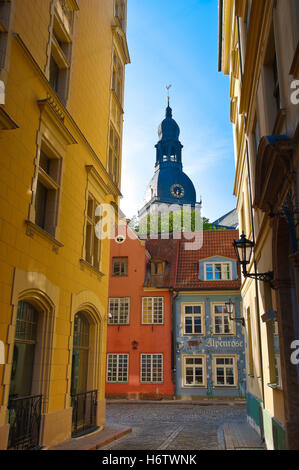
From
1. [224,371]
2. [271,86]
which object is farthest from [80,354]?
[224,371]

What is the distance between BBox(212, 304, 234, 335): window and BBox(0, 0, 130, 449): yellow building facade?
41.7ft

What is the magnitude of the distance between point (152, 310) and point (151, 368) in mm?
3469

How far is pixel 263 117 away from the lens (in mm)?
8617

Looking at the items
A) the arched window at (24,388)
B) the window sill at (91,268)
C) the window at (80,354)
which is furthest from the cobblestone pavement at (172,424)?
the window sill at (91,268)

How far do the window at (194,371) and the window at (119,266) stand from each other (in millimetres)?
6632

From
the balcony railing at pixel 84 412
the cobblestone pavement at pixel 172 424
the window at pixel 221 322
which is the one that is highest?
the window at pixel 221 322

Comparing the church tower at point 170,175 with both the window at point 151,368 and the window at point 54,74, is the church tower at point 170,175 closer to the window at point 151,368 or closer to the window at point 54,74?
the window at point 151,368

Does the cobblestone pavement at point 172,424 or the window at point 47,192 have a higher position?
the window at point 47,192

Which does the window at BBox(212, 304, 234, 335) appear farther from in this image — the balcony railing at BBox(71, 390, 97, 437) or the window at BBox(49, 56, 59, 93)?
the window at BBox(49, 56, 59, 93)

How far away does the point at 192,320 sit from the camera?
25.6 meters

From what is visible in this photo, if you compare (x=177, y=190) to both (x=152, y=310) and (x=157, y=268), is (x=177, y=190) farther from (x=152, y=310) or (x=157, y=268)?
(x=152, y=310)

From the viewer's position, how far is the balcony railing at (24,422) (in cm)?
796

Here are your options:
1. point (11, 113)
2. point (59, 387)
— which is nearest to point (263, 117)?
point (11, 113)

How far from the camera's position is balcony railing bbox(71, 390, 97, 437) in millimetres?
11108
